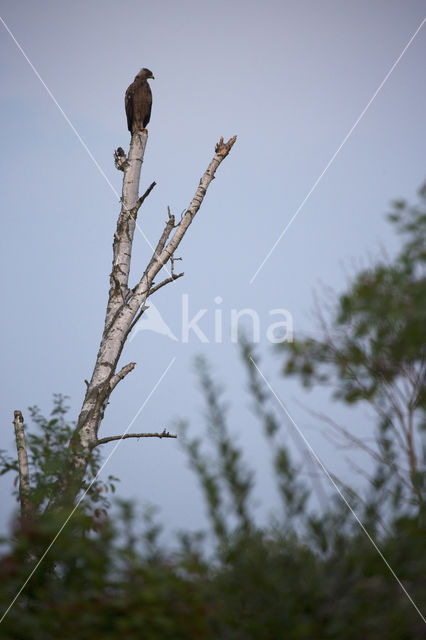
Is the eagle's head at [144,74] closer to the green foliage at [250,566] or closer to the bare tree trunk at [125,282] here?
the bare tree trunk at [125,282]

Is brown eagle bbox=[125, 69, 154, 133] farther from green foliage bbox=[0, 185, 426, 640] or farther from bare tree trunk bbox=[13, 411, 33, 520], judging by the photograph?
green foliage bbox=[0, 185, 426, 640]

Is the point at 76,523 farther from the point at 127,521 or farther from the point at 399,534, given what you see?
the point at 399,534

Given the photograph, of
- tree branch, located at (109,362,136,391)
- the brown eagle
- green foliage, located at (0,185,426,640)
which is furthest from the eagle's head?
green foliage, located at (0,185,426,640)

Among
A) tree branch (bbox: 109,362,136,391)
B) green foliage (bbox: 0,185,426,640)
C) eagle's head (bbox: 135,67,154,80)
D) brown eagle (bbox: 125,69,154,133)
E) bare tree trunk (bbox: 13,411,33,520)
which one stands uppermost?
eagle's head (bbox: 135,67,154,80)

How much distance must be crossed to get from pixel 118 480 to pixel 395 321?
2.23 m

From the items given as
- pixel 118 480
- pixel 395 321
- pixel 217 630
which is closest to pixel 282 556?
pixel 217 630

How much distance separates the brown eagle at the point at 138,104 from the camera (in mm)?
6520

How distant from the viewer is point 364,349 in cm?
206

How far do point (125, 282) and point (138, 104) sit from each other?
2.46m

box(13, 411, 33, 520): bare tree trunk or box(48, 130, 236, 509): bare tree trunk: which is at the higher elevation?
box(48, 130, 236, 509): bare tree trunk

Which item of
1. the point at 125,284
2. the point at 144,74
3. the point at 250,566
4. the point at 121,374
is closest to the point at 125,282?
the point at 125,284

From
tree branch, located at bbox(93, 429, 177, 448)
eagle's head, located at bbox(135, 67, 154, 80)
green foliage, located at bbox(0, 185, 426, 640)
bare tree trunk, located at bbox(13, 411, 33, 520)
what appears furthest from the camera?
eagle's head, located at bbox(135, 67, 154, 80)

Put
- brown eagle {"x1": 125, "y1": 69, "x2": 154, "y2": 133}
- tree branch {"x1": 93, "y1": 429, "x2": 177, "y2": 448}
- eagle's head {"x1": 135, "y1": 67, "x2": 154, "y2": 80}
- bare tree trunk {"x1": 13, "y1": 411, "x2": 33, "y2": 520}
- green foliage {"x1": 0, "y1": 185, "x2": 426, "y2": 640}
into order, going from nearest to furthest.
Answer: green foliage {"x1": 0, "y1": 185, "x2": 426, "y2": 640}, bare tree trunk {"x1": 13, "y1": 411, "x2": 33, "y2": 520}, tree branch {"x1": 93, "y1": 429, "x2": 177, "y2": 448}, brown eagle {"x1": 125, "y1": 69, "x2": 154, "y2": 133}, eagle's head {"x1": 135, "y1": 67, "x2": 154, "y2": 80}

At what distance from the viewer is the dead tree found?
473cm
